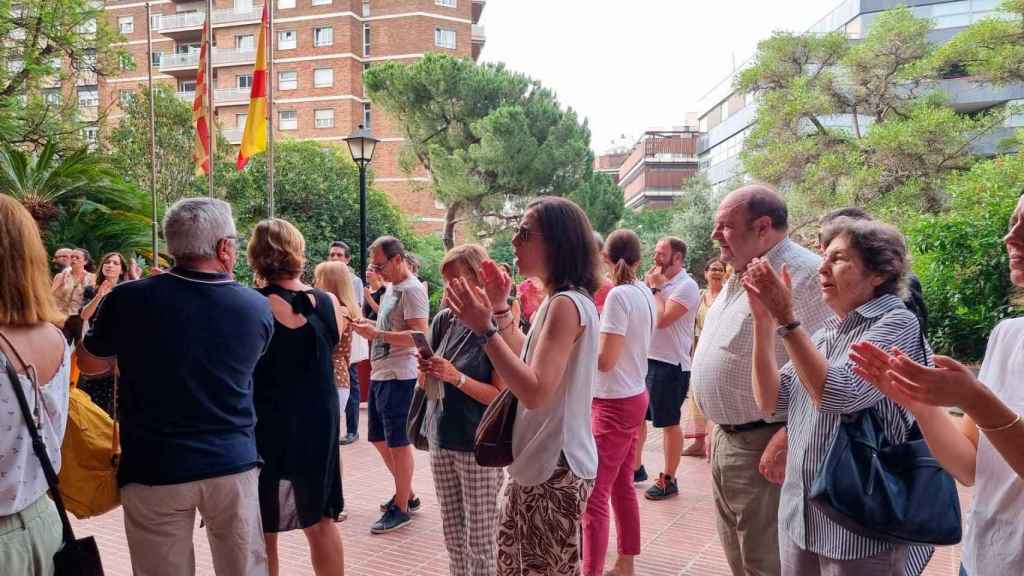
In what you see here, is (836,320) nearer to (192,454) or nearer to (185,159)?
(192,454)

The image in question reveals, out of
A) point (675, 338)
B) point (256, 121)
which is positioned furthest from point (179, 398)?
point (256, 121)

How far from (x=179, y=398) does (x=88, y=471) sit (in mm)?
434

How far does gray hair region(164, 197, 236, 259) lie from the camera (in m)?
2.81

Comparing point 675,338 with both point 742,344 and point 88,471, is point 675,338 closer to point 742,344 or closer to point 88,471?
point 742,344

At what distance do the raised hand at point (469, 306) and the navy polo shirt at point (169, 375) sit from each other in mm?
951

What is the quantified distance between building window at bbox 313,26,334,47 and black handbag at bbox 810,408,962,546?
51.0m

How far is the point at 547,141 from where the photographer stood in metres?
33.3

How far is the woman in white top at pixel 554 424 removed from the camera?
265 centimetres

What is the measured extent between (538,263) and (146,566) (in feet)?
5.72

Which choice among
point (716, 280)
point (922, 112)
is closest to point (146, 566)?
point (716, 280)

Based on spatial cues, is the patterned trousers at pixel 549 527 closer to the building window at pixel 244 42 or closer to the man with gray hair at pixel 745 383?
the man with gray hair at pixel 745 383

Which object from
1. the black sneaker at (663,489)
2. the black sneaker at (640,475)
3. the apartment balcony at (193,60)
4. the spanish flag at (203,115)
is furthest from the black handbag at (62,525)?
the apartment balcony at (193,60)

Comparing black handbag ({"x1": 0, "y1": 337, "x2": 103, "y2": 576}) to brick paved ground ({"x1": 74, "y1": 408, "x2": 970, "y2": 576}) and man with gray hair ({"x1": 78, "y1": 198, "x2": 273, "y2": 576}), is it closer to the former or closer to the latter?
man with gray hair ({"x1": 78, "y1": 198, "x2": 273, "y2": 576})

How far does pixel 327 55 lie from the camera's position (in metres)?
49.0
